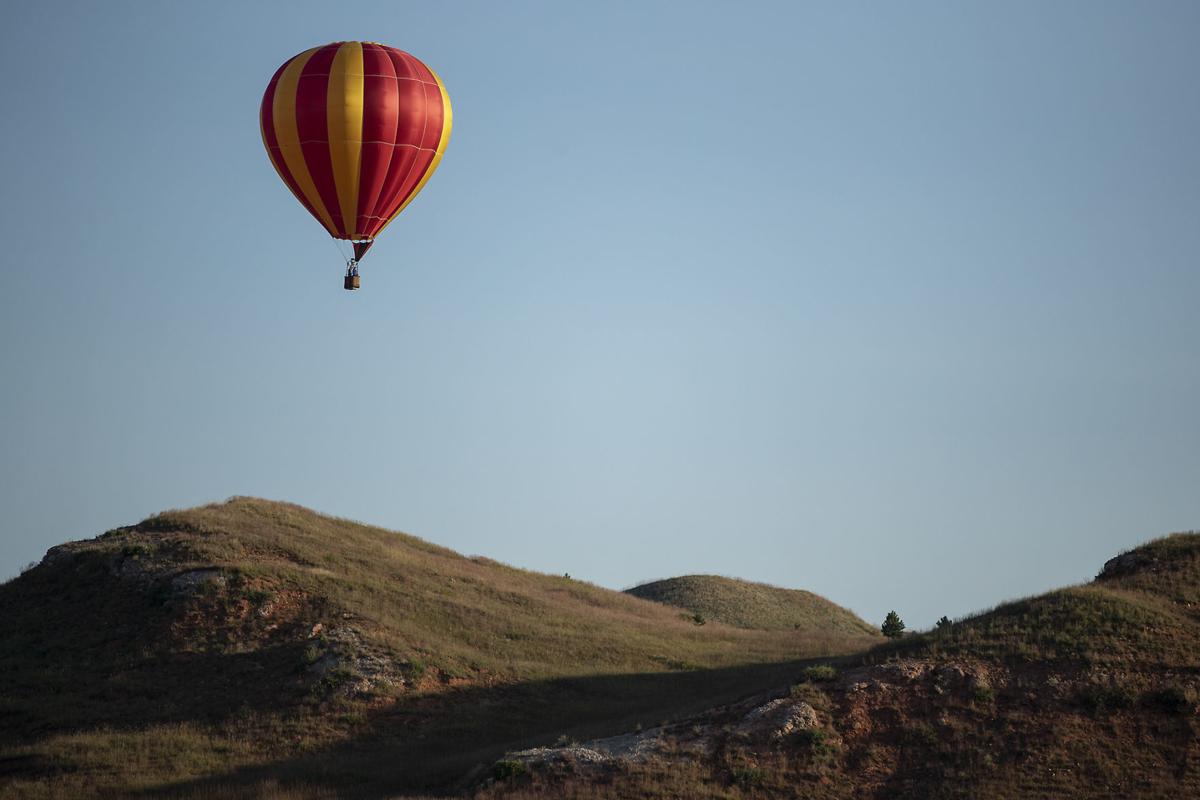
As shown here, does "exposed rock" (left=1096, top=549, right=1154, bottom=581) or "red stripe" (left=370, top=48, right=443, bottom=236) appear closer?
"exposed rock" (left=1096, top=549, right=1154, bottom=581)

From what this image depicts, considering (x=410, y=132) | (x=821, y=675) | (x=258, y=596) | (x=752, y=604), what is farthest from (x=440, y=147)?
(x=752, y=604)

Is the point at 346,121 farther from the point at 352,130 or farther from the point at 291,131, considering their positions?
the point at 291,131

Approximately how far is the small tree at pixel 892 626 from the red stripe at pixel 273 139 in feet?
114

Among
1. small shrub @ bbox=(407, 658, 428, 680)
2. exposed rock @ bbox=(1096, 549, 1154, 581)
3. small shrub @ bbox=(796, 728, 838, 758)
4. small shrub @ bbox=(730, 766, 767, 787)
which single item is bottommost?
small shrub @ bbox=(730, 766, 767, 787)

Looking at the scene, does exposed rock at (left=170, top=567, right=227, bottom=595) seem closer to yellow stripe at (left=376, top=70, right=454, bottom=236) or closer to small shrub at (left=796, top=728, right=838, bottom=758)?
yellow stripe at (left=376, top=70, right=454, bottom=236)

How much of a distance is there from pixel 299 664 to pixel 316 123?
19412 millimetres

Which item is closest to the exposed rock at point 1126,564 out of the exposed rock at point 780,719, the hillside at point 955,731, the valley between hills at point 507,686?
the valley between hills at point 507,686

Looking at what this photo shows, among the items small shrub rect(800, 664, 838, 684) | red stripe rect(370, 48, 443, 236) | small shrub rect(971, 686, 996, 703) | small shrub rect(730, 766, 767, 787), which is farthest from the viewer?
red stripe rect(370, 48, 443, 236)

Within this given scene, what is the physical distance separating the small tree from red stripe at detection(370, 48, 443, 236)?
107 ft

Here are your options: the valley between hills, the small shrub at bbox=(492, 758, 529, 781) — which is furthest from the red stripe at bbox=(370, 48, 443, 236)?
the small shrub at bbox=(492, 758, 529, 781)

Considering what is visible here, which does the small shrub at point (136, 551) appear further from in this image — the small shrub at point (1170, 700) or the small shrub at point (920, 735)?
the small shrub at point (1170, 700)

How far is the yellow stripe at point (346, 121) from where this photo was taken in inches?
1813

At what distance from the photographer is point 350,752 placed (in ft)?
125

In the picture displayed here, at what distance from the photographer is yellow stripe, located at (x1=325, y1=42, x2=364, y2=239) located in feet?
151
